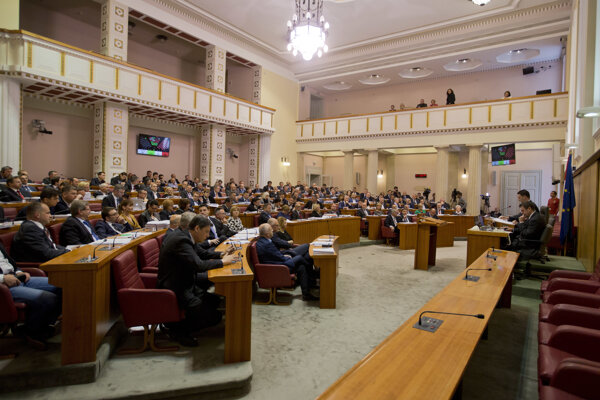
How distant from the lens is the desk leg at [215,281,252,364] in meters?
2.78

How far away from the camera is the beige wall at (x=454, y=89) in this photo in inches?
563

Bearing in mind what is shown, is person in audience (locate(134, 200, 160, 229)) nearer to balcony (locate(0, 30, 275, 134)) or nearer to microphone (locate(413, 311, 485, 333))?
microphone (locate(413, 311, 485, 333))

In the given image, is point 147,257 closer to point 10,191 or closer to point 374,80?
point 10,191

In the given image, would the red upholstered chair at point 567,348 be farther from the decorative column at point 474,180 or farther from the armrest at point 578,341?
the decorative column at point 474,180

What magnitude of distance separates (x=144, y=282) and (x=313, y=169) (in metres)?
16.7

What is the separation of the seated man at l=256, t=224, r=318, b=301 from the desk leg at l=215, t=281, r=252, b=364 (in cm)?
168

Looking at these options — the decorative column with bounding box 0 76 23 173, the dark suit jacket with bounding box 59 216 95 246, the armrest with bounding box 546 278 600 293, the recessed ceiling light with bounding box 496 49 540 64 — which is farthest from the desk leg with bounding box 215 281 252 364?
the recessed ceiling light with bounding box 496 49 540 64

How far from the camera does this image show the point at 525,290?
4.89m

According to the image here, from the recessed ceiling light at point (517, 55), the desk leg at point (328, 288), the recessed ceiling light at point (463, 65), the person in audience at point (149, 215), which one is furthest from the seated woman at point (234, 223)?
the recessed ceiling light at point (517, 55)

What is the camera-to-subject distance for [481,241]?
5777 mm

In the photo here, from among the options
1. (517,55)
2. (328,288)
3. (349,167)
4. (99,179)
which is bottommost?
(328,288)

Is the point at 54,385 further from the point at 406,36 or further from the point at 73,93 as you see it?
the point at 406,36

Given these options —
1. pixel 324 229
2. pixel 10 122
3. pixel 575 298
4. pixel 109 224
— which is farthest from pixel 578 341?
pixel 10 122

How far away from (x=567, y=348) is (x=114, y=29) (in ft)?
40.3
